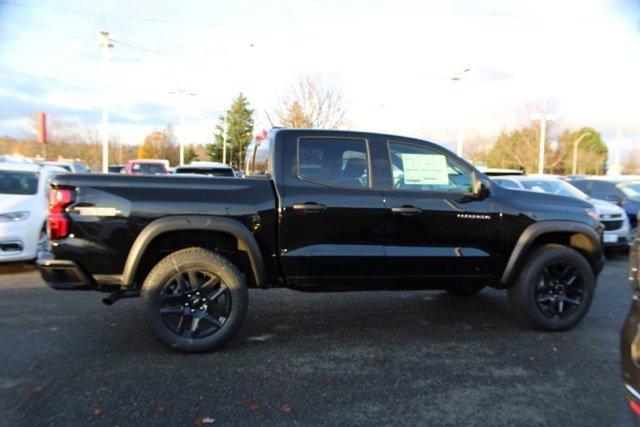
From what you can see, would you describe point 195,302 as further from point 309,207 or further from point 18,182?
point 18,182

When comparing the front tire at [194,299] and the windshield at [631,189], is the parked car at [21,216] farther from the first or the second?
the windshield at [631,189]

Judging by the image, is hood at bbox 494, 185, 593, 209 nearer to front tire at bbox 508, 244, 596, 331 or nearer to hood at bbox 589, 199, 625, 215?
front tire at bbox 508, 244, 596, 331

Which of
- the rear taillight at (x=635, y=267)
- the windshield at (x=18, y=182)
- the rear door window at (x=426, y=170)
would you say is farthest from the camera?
the windshield at (x=18, y=182)

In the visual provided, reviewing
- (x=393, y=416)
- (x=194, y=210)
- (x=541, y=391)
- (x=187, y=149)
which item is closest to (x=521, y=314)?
(x=541, y=391)

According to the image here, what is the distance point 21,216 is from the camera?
7852 millimetres

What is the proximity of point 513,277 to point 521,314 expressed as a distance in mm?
428

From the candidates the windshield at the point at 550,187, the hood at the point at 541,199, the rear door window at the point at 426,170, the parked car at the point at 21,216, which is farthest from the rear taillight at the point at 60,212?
the windshield at the point at 550,187

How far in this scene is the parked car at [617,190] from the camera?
11297 mm

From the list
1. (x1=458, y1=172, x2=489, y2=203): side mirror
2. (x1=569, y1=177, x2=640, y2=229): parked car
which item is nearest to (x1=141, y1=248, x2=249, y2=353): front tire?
(x1=458, y1=172, x2=489, y2=203): side mirror

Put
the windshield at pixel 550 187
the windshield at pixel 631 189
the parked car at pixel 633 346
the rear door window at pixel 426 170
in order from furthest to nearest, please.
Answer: the windshield at pixel 631 189 < the windshield at pixel 550 187 < the rear door window at pixel 426 170 < the parked car at pixel 633 346

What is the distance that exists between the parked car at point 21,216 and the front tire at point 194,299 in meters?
3.59

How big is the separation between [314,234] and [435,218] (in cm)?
117

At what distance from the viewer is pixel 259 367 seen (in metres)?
4.46

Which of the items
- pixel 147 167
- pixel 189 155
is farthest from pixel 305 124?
pixel 189 155
